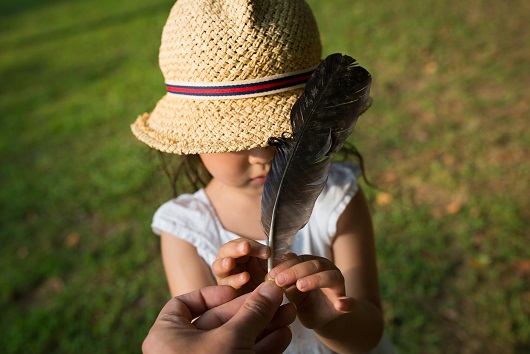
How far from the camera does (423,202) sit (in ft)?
13.2

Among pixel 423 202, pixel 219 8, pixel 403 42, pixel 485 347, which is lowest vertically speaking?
pixel 485 347

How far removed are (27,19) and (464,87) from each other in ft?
41.6

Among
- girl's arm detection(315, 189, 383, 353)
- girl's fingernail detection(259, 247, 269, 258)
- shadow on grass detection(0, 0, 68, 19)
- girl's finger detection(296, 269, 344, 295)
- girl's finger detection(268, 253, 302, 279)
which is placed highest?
shadow on grass detection(0, 0, 68, 19)

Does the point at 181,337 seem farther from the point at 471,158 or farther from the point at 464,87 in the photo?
the point at 464,87

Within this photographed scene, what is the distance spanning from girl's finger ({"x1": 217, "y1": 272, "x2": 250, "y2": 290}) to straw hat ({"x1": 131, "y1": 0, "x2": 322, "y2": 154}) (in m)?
0.39

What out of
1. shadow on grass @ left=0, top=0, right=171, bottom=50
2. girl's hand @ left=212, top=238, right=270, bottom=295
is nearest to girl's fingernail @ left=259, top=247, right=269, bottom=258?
girl's hand @ left=212, top=238, right=270, bottom=295

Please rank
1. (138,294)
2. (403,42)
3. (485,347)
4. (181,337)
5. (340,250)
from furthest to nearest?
(403,42) < (138,294) < (485,347) < (340,250) < (181,337)

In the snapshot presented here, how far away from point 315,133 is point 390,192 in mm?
2815

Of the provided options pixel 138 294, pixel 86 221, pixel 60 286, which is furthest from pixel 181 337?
pixel 86 221

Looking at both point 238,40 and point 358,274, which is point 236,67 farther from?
point 358,274

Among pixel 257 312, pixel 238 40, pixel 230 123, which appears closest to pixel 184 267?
pixel 230 123

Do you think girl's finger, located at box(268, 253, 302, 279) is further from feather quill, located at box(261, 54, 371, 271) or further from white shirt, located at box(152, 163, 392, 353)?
white shirt, located at box(152, 163, 392, 353)

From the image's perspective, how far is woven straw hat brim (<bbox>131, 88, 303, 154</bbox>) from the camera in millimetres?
1714

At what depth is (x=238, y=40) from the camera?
65.4 inches
